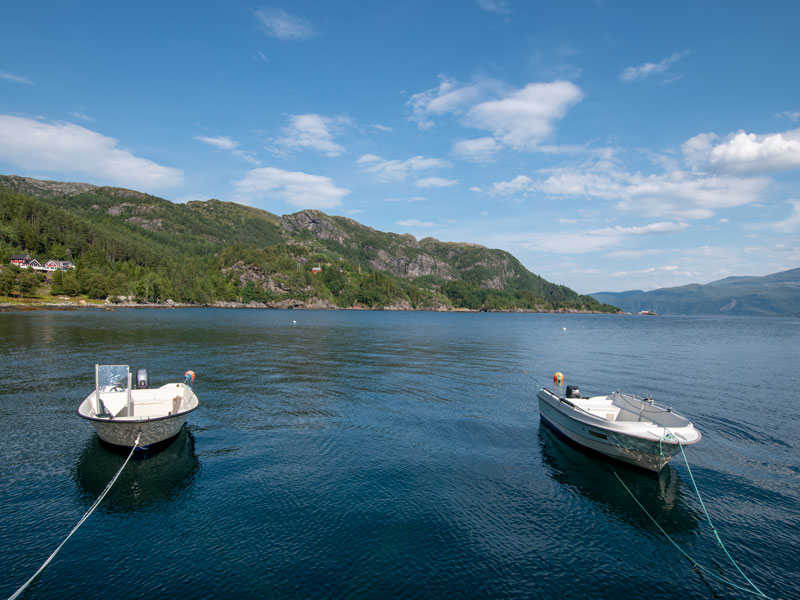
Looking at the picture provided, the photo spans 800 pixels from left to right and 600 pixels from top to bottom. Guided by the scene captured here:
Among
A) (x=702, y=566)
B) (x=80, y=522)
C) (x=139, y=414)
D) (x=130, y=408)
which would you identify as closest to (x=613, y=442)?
(x=702, y=566)

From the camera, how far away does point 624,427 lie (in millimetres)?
18141

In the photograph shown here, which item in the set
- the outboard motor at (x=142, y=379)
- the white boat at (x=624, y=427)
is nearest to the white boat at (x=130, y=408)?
the outboard motor at (x=142, y=379)

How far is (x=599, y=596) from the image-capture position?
1030 centimetres

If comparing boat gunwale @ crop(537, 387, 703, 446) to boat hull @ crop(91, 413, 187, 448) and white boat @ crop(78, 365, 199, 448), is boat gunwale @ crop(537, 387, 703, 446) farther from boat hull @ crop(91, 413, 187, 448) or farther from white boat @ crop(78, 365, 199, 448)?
boat hull @ crop(91, 413, 187, 448)

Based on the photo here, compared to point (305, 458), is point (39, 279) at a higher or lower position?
higher

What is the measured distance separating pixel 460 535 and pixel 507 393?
867 inches

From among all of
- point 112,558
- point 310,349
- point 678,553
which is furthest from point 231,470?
point 310,349

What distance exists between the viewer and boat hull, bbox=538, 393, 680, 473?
17031 mm

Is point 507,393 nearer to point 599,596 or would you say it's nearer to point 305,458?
point 305,458

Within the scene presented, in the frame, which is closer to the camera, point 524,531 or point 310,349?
point 524,531

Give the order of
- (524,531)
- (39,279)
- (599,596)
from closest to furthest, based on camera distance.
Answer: (599,596) → (524,531) → (39,279)

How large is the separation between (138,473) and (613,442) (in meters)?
21.1

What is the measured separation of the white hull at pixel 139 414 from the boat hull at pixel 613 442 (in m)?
19.6

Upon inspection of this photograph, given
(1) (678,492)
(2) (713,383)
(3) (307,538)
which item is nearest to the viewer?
(3) (307,538)
